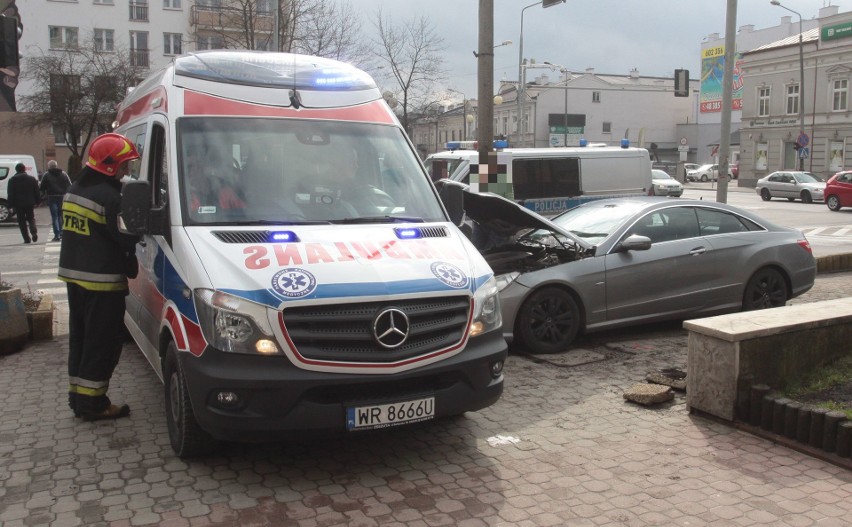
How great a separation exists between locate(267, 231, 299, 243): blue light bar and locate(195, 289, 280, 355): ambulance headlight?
560mm

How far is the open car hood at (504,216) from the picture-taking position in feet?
25.0

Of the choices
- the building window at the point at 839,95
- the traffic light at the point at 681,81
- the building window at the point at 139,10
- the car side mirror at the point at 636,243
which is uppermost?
the building window at the point at 139,10

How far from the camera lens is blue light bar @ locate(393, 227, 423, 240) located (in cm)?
503

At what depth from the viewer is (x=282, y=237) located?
15.6ft

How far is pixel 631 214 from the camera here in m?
8.48

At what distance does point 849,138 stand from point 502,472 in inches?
2056

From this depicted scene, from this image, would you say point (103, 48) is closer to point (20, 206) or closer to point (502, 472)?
point (20, 206)

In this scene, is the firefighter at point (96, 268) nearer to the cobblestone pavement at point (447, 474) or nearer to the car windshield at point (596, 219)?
the cobblestone pavement at point (447, 474)

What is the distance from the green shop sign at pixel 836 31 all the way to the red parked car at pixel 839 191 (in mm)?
21787

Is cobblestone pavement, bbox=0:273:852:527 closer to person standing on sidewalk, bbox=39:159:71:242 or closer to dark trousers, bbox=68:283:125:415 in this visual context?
dark trousers, bbox=68:283:125:415

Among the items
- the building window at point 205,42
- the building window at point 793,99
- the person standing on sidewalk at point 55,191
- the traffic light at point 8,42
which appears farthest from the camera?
the building window at point 793,99

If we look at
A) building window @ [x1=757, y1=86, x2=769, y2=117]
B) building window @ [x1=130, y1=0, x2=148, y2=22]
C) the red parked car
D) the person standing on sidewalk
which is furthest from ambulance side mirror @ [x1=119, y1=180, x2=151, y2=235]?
building window @ [x1=130, y1=0, x2=148, y2=22]

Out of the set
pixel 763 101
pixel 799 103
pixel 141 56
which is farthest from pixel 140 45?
pixel 799 103

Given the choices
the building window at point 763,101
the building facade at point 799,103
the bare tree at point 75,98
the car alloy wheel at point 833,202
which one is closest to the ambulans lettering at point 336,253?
the car alloy wheel at point 833,202
